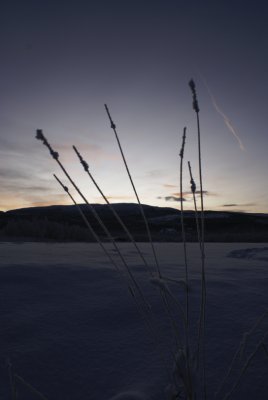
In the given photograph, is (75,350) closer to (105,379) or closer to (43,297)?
(105,379)

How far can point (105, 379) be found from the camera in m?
0.95

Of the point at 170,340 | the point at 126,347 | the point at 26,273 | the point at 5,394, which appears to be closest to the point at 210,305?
the point at 170,340

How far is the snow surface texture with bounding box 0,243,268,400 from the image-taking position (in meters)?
0.92

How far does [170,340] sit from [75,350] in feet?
1.20

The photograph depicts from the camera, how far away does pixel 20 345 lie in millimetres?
1138

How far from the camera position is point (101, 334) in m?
1.24

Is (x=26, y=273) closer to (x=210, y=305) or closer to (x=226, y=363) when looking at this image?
(x=210, y=305)

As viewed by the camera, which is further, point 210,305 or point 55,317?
point 210,305

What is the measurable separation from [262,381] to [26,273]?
152 centimetres

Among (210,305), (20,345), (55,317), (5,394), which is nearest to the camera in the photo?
(5,394)

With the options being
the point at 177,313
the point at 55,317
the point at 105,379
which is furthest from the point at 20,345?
the point at 177,313

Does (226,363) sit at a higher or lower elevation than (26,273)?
lower

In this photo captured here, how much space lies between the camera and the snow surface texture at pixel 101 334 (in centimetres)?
92

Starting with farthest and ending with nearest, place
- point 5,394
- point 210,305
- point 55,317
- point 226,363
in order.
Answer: point 210,305 → point 55,317 → point 226,363 → point 5,394
